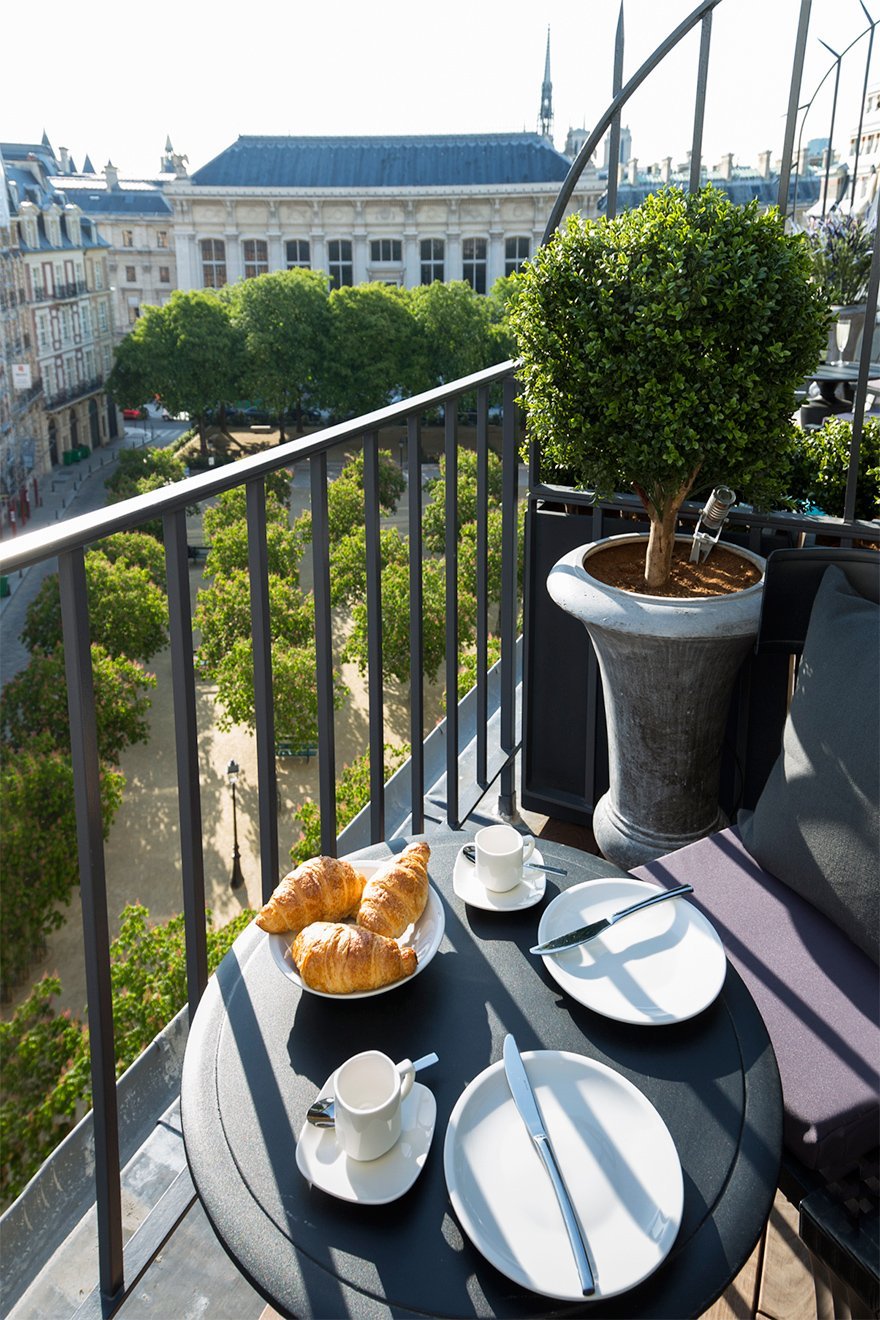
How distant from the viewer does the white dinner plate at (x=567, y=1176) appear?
786 millimetres

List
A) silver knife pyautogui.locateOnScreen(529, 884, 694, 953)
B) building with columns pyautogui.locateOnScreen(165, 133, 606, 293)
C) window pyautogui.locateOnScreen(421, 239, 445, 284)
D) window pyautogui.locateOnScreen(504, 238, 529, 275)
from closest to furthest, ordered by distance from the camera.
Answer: silver knife pyautogui.locateOnScreen(529, 884, 694, 953)
building with columns pyautogui.locateOnScreen(165, 133, 606, 293)
window pyautogui.locateOnScreen(504, 238, 529, 275)
window pyautogui.locateOnScreen(421, 239, 445, 284)

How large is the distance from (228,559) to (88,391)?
23365 millimetres

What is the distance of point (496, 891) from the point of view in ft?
4.11

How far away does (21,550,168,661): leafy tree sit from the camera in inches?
882

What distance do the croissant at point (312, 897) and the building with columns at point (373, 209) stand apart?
51.8 metres

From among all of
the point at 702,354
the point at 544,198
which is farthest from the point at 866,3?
the point at 544,198

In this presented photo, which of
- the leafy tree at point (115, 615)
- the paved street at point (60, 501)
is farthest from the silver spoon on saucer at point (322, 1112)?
the leafy tree at point (115, 615)

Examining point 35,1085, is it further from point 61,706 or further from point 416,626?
point 416,626

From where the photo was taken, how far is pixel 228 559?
2417 centimetres

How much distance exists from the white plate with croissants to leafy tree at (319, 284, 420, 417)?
1428 inches

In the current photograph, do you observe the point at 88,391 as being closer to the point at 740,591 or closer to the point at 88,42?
the point at 88,42

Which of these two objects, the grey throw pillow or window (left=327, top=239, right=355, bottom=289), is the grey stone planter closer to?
the grey throw pillow

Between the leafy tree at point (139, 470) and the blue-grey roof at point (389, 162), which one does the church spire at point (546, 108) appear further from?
the leafy tree at point (139, 470)

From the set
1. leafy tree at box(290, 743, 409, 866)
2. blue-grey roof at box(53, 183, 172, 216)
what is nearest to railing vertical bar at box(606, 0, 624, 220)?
leafy tree at box(290, 743, 409, 866)
